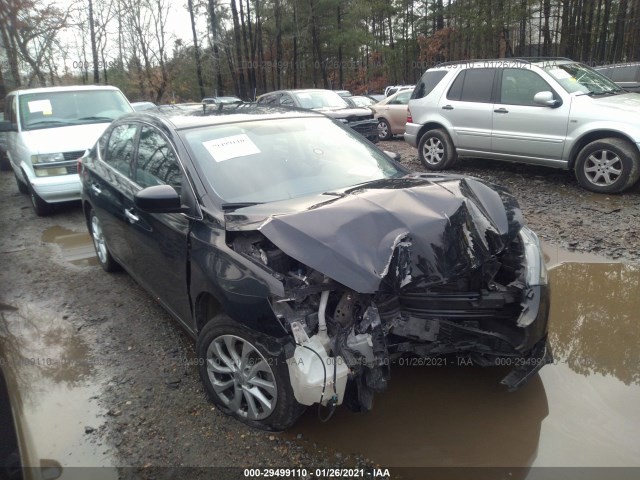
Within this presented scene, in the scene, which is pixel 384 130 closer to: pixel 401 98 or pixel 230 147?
pixel 401 98

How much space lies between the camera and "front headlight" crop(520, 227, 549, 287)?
8.83 feet

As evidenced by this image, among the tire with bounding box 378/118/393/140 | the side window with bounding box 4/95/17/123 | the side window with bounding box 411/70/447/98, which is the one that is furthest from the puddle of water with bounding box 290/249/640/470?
the tire with bounding box 378/118/393/140

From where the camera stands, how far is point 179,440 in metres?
2.69

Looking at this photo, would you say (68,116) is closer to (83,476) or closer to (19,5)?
(83,476)

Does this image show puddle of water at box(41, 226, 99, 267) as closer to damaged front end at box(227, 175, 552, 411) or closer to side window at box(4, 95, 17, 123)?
side window at box(4, 95, 17, 123)

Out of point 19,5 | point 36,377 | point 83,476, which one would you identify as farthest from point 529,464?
point 19,5

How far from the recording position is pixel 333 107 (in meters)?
11.4

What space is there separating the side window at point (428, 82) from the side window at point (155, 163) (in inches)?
250

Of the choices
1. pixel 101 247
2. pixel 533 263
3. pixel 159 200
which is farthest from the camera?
pixel 101 247

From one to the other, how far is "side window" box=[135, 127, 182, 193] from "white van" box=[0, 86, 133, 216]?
151 inches

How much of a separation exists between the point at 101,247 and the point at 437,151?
605 centimetres

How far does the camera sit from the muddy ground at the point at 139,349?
2604 millimetres

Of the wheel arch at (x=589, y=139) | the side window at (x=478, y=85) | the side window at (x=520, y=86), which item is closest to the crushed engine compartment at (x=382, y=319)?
the wheel arch at (x=589, y=139)

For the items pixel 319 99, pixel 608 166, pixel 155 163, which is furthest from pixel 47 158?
pixel 608 166
